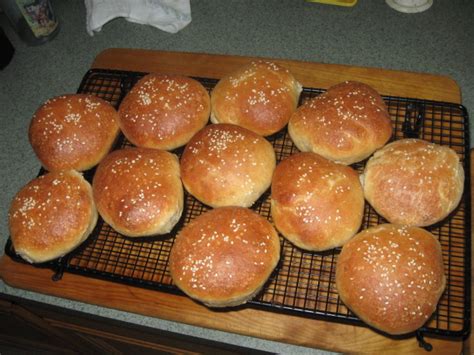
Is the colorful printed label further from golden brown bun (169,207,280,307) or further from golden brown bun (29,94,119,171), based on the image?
golden brown bun (169,207,280,307)

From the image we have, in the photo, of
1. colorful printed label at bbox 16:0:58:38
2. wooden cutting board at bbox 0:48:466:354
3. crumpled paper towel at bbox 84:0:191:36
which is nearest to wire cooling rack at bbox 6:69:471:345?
wooden cutting board at bbox 0:48:466:354

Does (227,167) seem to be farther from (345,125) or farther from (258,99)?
(345,125)

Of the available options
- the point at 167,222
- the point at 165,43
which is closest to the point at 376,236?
the point at 167,222

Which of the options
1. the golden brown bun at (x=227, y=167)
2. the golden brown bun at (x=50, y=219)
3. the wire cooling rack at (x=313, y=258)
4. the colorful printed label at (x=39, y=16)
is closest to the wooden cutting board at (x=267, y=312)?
the wire cooling rack at (x=313, y=258)

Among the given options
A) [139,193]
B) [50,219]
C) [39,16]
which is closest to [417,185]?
[139,193]

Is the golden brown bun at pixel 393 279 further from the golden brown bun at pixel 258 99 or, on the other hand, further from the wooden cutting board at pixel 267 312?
the golden brown bun at pixel 258 99

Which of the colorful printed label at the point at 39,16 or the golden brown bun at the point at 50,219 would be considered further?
the colorful printed label at the point at 39,16
